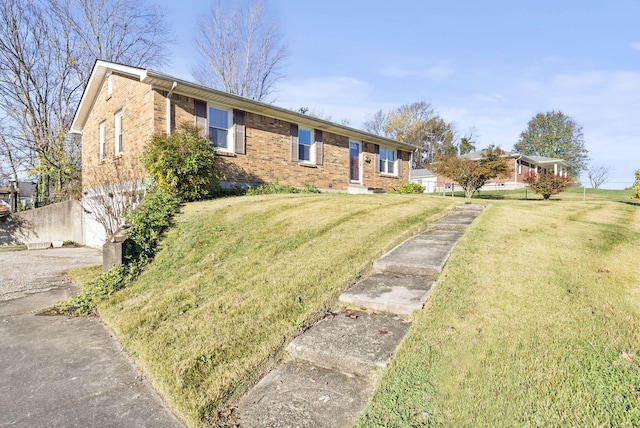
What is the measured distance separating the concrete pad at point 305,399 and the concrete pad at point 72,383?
0.52 meters

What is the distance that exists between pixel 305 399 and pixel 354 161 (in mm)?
14911

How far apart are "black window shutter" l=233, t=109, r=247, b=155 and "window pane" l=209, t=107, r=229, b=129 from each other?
30 centimetres

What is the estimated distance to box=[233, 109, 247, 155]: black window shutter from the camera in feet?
37.7

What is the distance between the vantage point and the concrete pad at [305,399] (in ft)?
6.57

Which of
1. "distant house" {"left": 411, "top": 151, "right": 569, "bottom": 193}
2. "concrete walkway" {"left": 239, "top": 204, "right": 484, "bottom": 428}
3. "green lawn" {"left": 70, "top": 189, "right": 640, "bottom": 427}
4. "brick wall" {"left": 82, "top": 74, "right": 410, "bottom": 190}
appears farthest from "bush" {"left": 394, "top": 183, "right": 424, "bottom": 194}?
"concrete walkway" {"left": 239, "top": 204, "right": 484, "bottom": 428}

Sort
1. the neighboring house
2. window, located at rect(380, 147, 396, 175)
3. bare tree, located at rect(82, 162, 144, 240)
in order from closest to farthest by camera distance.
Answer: bare tree, located at rect(82, 162, 144, 240) < the neighboring house < window, located at rect(380, 147, 396, 175)

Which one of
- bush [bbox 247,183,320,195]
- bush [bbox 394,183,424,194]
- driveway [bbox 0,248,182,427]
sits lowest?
driveway [bbox 0,248,182,427]

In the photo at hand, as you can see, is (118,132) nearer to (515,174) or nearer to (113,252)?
(113,252)

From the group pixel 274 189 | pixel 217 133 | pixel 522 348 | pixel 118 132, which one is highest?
pixel 118 132

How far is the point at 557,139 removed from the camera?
4738 centimetres

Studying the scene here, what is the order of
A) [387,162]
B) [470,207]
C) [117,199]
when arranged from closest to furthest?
1. [470,207]
2. [117,199]
3. [387,162]

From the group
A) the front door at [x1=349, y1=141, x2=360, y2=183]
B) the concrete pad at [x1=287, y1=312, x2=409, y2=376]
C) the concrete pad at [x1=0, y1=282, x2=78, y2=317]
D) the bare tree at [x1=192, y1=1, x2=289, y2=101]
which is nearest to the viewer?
the concrete pad at [x1=287, y1=312, x2=409, y2=376]

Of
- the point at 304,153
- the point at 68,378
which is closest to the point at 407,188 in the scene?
the point at 304,153

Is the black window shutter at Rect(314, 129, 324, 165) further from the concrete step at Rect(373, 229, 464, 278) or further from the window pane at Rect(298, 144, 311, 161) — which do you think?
the concrete step at Rect(373, 229, 464, 278)
